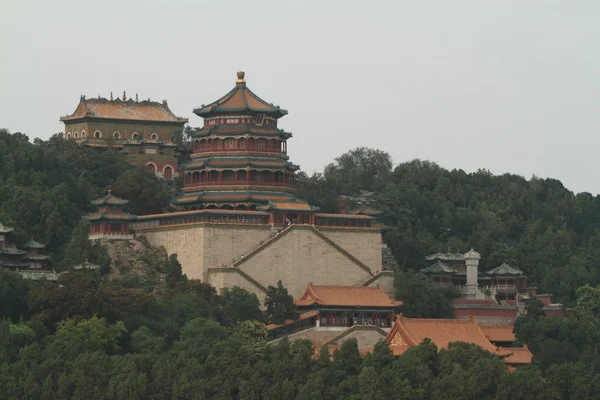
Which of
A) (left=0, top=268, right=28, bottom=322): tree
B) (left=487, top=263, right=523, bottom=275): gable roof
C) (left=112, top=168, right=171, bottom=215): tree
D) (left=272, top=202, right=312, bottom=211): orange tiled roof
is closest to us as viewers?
(left=0, top=268, right=28, bottom=322): tree

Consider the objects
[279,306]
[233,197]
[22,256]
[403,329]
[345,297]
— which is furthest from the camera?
[233,197]

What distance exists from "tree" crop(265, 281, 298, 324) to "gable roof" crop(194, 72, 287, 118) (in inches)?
420

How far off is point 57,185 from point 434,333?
21.0m

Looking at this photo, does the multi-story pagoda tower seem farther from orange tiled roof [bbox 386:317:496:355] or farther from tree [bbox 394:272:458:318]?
orange tiled roof [bbox 386:317:496:355]

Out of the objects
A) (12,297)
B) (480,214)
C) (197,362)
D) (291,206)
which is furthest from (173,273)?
(480,214)

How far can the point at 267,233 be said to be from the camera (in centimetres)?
8950

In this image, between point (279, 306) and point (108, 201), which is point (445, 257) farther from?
point (108, 201)

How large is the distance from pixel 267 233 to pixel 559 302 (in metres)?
15.7

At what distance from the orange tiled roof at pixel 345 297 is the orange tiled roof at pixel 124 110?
73.8 ft

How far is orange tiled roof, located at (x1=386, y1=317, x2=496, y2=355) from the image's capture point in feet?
271

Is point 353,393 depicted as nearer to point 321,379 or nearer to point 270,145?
point 321,379

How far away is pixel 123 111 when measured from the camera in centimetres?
10744

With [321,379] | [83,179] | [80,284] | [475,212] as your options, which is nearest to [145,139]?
[83,179]

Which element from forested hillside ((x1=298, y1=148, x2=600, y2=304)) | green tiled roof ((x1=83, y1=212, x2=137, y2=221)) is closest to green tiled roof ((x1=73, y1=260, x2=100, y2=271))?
green tiled roof ((x1=83, y1=212, x2=137, y2=221))
